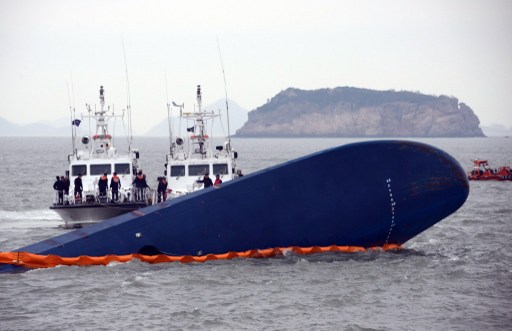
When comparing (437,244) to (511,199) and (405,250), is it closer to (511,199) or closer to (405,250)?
(405,250)

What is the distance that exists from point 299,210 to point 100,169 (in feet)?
48.3

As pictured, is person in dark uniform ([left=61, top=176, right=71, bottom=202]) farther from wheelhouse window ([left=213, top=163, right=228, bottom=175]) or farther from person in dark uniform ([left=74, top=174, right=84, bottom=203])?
wheelhouse window ([left=213, top=163, right=228, bottom=175])

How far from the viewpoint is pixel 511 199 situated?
152ft

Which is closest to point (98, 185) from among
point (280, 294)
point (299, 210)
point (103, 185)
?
point (103, 185)

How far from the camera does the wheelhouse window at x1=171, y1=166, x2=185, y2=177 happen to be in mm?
32719

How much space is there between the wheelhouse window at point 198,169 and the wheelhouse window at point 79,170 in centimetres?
505

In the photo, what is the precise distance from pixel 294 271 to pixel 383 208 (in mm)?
3853

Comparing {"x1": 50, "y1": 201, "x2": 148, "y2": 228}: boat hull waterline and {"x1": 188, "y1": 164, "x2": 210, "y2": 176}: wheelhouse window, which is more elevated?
{"x1": 188, "y1": 164, "x2": 210, "y2": 176}: wheelhouse window

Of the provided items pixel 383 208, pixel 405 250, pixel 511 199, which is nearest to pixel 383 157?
pixel 383 208

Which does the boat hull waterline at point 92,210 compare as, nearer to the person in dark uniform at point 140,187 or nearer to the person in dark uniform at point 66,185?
the person in dark uniform at point 140,187

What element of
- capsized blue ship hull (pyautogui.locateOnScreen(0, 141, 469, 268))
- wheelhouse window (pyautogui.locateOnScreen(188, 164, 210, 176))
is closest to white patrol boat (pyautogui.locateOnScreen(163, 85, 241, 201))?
wheelhouse window (pyautogui.locateOnScreen(188, 164, 210, 176))

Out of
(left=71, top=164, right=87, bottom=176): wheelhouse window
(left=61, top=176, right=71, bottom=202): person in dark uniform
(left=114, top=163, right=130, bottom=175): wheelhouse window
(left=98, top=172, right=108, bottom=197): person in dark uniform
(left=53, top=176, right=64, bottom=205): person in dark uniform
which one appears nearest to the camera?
(left=98, top=172, right=108, bottom=197): person in dark uniform

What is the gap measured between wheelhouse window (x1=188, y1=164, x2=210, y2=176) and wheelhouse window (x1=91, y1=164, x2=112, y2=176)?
4105 mm

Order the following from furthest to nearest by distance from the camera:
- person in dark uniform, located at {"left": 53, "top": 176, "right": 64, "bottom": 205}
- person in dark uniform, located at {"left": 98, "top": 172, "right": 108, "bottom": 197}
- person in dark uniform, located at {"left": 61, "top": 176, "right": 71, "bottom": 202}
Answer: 1. person in dark uniform, located at {"left": 61, "top": 176, "right": 71, "bottom": 202}
2. person in dark uniform, located at {"left": 53, "top": 176, "right": 64, "bottom": 205}
3. person in dark uniform, located at {"left": 98, "top": 172, "right": 108, "bottom": 197}
